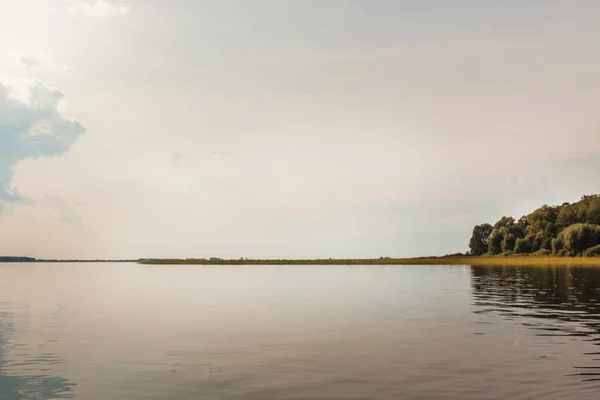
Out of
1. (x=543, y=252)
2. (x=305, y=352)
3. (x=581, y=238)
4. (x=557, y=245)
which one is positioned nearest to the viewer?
(x=305, y=352)

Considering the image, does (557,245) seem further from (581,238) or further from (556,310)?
(556,310)

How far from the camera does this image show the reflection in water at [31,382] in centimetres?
2044

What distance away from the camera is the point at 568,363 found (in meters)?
25.1

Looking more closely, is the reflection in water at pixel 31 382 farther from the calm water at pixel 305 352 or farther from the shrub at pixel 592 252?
the shrub at pixel 592 252

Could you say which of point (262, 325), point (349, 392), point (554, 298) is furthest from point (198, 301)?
point (349, 392)

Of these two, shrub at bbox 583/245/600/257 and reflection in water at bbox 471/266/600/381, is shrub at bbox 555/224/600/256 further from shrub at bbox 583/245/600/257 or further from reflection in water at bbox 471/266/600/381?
reflection in water at bbox 471/266/600/381

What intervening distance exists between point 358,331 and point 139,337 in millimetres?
13977

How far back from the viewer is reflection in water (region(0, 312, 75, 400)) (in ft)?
67.1

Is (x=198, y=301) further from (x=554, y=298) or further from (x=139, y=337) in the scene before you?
(x=554, y=298)

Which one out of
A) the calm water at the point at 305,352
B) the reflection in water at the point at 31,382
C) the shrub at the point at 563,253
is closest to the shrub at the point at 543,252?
the shrub at the point at 563,253

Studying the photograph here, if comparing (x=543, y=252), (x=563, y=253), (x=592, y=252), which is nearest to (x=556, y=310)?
(x=592, y=252)

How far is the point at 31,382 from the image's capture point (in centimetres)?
2250

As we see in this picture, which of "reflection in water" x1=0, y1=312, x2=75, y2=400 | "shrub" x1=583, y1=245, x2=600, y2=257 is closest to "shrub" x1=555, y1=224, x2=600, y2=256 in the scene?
"shrub" x1=583, y1=245, x2=600, y2=257

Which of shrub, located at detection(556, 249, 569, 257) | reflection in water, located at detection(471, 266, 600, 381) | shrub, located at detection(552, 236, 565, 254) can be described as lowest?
reflection in water, located at detection(471, 266, 600, 381)
